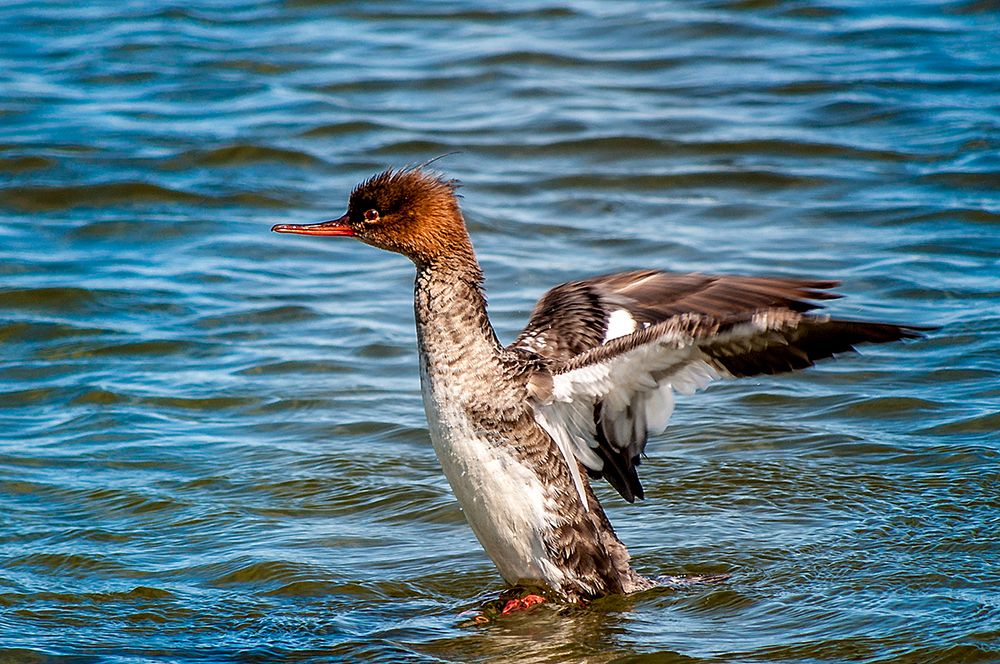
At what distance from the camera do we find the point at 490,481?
572 cm

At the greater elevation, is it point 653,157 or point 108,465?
point 653,157

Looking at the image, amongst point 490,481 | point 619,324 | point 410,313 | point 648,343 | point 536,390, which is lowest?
point 490,481

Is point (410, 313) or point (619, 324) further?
point (410, 313)

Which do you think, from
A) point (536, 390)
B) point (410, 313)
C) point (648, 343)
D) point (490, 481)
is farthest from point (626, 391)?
point (410, 313)

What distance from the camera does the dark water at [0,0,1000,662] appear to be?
5.95 meters

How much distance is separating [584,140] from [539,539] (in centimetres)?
711

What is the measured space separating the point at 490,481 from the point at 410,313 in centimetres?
392

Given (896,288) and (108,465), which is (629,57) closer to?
(896,288)

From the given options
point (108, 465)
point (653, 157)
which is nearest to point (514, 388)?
point (108, 465)

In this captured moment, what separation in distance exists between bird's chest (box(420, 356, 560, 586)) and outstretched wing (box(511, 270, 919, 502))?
0.25 m

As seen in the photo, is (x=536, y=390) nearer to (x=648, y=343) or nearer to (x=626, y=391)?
(x=626, y=391)

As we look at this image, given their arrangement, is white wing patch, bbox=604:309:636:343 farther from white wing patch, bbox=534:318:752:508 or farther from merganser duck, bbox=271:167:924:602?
white wing patch, bbox=534:318:752:508

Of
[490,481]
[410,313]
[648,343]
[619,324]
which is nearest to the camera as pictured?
[648,343]

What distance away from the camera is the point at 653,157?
12117 mm
